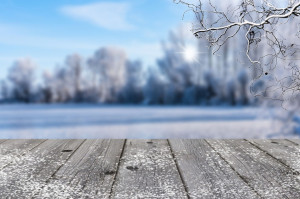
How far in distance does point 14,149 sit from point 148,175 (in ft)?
2.98

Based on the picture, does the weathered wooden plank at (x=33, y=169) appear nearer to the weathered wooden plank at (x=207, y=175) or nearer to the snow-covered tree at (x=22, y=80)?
the weathered wooden plank at (x=207, y=175)

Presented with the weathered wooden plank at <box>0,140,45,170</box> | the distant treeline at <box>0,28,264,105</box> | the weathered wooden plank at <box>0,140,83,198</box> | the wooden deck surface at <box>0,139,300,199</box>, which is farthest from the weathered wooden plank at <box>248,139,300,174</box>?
the distant treeline at <box>0,28,264,105</box>

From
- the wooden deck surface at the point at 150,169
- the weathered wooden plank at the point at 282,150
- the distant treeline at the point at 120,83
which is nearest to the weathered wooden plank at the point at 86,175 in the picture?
the wooden deck surface at the point at 150,169

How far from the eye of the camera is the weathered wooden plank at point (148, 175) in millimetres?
1067

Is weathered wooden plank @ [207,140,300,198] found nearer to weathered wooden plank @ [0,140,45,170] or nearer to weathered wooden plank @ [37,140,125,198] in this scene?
weathered wooden plank @ [37,140,125,198]

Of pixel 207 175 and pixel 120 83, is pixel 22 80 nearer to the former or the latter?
pixel 120 83

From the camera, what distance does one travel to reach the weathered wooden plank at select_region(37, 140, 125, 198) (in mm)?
1075

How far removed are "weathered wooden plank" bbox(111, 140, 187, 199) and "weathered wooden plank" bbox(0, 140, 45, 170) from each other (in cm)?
53

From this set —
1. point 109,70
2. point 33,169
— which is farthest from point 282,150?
point 109,70

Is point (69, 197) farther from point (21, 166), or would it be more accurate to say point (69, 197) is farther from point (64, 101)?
point (64, 101)

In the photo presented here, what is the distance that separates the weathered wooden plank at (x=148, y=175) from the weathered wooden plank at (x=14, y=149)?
53 cm

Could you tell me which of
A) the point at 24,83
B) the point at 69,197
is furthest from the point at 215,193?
the point at 24,83

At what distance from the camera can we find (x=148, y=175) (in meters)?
1.26

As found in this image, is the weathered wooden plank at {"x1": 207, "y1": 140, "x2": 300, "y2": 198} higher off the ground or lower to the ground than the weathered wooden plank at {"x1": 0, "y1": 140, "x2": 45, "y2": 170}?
lower
